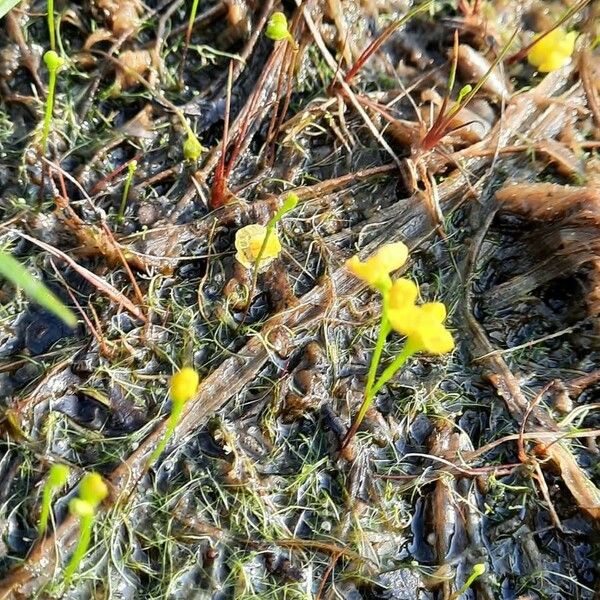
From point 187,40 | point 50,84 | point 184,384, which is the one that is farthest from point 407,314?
point 187,40

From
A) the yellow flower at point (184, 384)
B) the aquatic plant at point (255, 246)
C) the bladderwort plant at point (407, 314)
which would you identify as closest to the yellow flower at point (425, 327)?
the bladderwort plant at point (407, 314)

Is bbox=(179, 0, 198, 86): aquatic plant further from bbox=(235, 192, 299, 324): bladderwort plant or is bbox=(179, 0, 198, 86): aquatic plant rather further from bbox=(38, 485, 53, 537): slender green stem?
bbox=(38, 485, 53, 537): slender green stem

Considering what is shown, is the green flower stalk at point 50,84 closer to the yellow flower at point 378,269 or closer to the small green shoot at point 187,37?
the small green shoot at point 187,37

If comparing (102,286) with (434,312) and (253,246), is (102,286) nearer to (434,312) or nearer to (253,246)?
(253,246)

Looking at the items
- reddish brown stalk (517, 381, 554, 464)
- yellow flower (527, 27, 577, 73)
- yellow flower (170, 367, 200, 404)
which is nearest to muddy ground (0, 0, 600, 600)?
reddish brown stalk (517, 381, 554, 464)

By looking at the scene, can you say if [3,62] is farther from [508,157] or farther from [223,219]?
[508,157]

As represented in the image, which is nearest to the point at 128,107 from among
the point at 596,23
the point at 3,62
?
the point at 3,62

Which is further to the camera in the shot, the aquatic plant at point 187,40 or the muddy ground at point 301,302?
the aquatic plant at point 187,40
